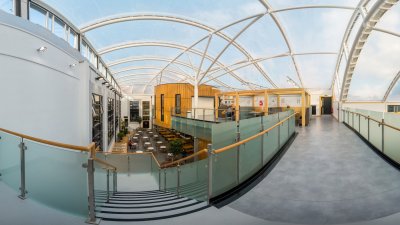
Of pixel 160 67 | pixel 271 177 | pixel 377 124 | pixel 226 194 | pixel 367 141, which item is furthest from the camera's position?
pixel 160 67

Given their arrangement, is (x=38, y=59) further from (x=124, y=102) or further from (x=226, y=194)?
(x=124, y=102)

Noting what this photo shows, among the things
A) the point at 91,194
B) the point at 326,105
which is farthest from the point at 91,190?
the point at 326,105

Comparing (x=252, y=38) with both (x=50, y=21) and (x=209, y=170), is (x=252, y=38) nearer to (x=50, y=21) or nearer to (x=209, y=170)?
(x=50, y=21)

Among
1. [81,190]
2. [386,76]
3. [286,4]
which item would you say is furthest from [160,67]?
[386,76]

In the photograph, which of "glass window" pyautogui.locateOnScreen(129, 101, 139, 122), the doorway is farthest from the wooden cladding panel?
the doorway

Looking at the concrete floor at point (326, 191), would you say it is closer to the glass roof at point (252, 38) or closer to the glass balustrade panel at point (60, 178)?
the glass balustrade panel at point (60, 178)

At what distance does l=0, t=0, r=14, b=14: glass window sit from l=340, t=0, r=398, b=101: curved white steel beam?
1713cm

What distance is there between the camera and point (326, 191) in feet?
13.9

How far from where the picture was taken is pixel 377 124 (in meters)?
7.32

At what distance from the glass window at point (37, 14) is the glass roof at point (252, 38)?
11.4 ft

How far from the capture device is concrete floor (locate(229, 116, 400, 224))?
3.43 metres

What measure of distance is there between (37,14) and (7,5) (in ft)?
6.29

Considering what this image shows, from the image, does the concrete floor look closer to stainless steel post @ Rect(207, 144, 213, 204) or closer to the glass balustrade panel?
stainless steel post @ Rect(207, 144, 213, 204)

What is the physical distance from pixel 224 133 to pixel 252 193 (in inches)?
49.7
